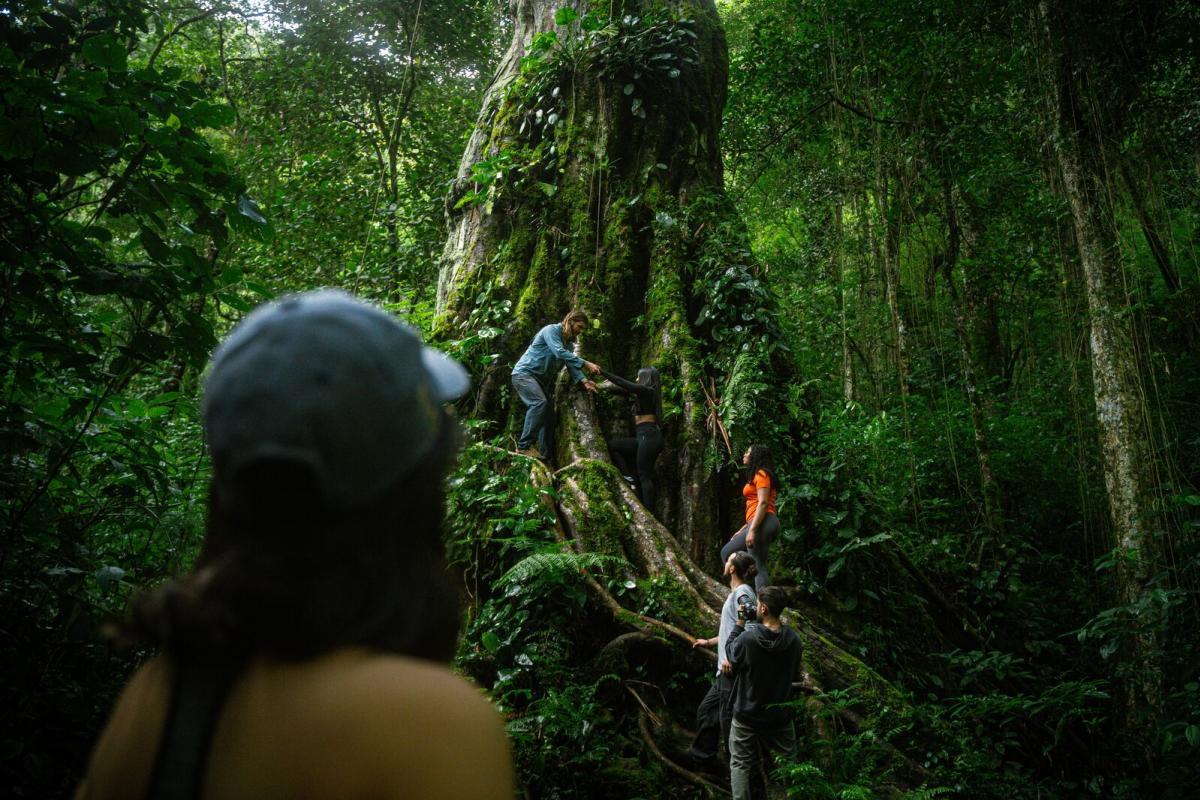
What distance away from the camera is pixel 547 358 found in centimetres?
695

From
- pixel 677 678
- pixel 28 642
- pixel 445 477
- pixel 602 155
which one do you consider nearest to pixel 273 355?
pixel 445 477

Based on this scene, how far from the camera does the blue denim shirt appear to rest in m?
6.89

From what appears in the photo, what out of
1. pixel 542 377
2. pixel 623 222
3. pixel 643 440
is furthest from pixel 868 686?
pixel 623 222

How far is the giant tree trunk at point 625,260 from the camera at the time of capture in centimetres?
685

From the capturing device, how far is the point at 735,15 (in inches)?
621

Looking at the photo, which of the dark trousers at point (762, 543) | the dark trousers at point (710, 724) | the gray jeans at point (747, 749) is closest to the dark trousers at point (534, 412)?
the dark trousers at point (762, 543)

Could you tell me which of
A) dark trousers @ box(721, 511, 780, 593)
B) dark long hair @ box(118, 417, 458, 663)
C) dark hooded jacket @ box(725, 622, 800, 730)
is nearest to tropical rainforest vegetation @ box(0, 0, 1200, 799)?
dark hooded jacket @ box(725, 622, 800, 730)

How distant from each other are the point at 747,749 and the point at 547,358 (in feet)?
11.8

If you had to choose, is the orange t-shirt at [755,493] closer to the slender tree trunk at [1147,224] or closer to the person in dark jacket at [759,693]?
the person in dark jacket at [759,693]

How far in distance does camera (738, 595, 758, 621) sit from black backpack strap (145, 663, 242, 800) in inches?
180

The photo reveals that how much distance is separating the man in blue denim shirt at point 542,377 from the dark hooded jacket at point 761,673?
267 centimetres

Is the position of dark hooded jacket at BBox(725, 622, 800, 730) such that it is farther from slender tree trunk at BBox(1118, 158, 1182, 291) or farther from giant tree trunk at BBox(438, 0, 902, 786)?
slender tree trunk at BBox(1118, 158, 1182, 291)

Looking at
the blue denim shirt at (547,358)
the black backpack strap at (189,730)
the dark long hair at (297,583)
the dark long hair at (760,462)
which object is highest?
the blue denim shirt at (547,358)

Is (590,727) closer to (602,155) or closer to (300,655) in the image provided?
(300,655)
